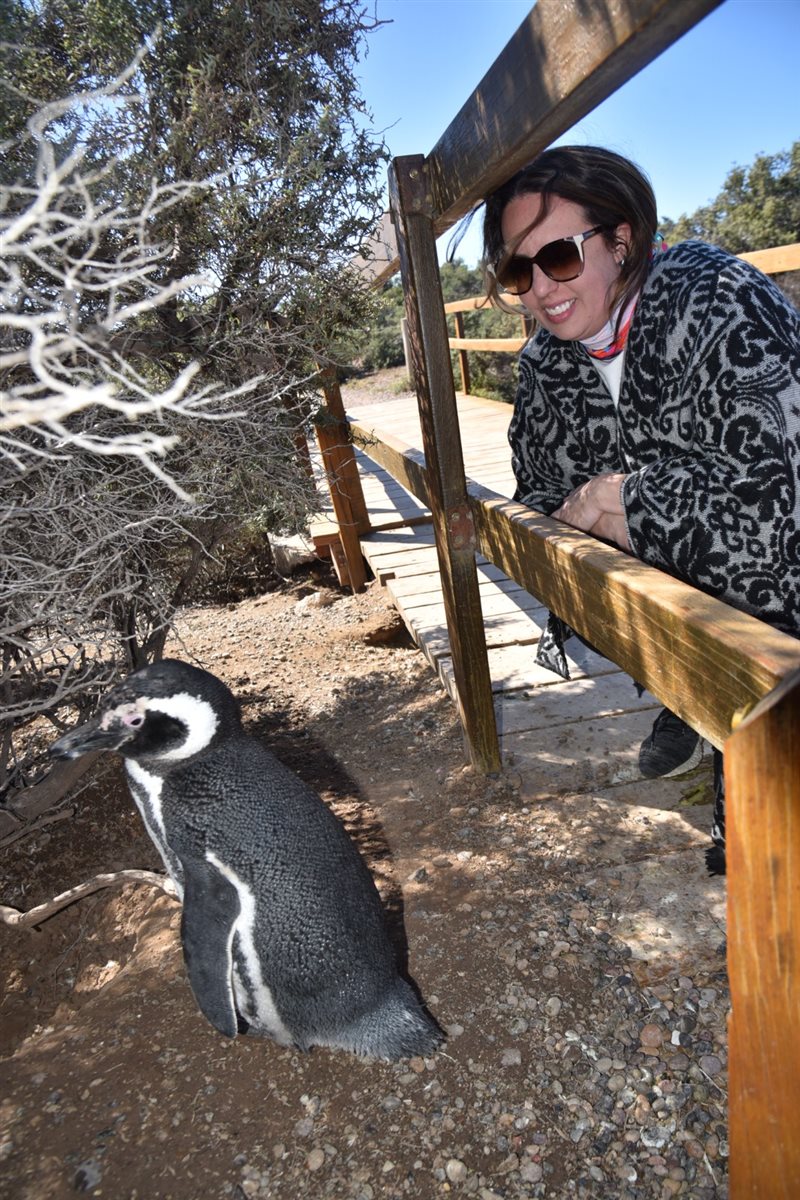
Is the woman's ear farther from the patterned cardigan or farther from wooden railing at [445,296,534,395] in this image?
wooden railing at [445,296,534,395]

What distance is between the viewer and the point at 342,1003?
1661mm

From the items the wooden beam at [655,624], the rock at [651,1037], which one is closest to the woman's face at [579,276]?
the wooden beam at [655,624]

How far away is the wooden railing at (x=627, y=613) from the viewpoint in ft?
2.44

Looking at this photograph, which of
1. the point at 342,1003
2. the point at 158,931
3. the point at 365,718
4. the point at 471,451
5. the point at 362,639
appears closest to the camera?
the point at 342,1003

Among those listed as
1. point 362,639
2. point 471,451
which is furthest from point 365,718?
point 471,451

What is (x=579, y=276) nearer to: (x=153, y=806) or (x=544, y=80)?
(x=544, y=80)

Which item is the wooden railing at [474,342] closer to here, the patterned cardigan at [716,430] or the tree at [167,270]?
the tree at [167,270]

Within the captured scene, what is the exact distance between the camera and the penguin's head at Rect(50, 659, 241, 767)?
170 centimetres

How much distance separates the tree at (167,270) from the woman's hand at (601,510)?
1.01m

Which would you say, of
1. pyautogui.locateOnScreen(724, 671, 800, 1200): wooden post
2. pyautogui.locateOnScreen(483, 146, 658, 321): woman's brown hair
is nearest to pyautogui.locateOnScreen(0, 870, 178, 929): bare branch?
pyautogui.locateOnScreen(724, 671, 800, 1200): wooden post

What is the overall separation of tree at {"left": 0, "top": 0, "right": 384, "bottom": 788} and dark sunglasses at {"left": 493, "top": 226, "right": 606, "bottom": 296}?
2.63ft

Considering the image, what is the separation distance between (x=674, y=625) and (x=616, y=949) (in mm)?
1002

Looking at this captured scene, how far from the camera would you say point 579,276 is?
1866 millimetres

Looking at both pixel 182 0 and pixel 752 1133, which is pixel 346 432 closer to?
pixel 182 0
